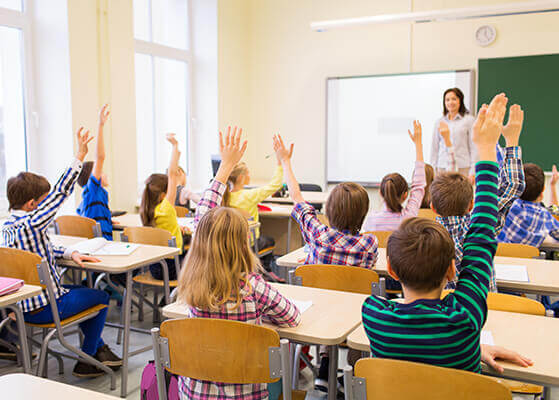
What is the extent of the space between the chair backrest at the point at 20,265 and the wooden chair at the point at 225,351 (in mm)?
1180

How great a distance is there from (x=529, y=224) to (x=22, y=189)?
300cm

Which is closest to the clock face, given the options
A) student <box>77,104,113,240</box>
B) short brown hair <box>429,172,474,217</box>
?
short brown hair <box>429,172,474,217</box>

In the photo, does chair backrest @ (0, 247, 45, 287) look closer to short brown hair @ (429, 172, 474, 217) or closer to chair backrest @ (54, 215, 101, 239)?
chair backrest @ (54, 215, 101, 239)

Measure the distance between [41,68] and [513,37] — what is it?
4.86 metres

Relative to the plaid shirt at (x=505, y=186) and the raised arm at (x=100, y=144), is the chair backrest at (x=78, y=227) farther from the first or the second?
the plaid shirt at (x=505, y=186)

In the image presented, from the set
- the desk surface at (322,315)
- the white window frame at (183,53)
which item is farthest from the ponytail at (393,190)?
the white window frame at (183,53)

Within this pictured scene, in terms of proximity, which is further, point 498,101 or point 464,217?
point 464,217

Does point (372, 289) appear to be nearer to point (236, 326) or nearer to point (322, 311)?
point (322, 311)

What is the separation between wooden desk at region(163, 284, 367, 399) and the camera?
1.69m

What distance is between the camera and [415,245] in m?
1.39

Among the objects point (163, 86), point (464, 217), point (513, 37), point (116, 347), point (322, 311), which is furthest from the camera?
point (163, 86)

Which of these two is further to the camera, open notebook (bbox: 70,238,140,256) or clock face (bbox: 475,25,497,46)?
clock face (bbox: 475,25,497,46)

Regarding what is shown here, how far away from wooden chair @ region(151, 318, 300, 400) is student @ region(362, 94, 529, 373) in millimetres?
290

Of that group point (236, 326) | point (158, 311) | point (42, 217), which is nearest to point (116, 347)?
point (158, 311)
